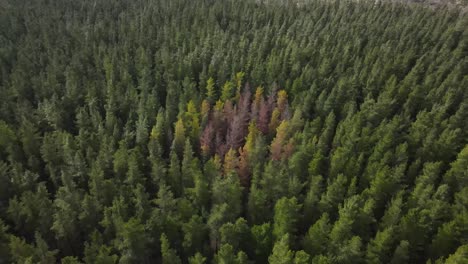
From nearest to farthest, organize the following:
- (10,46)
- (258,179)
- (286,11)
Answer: (258,179) < (10,46) < (286,11)

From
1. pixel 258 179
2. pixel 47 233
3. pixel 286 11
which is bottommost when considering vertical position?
pixel 47 233

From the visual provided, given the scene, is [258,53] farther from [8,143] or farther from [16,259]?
[16,259]

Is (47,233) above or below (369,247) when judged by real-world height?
below

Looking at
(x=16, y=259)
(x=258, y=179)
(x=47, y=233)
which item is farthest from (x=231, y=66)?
(x=16, y=259)

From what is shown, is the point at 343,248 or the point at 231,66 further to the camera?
the point at 231,66

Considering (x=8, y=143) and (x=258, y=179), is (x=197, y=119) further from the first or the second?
(x=8, y=143)

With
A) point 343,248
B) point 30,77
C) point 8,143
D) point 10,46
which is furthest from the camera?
point 10,46

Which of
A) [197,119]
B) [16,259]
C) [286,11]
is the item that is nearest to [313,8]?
[286,11]
